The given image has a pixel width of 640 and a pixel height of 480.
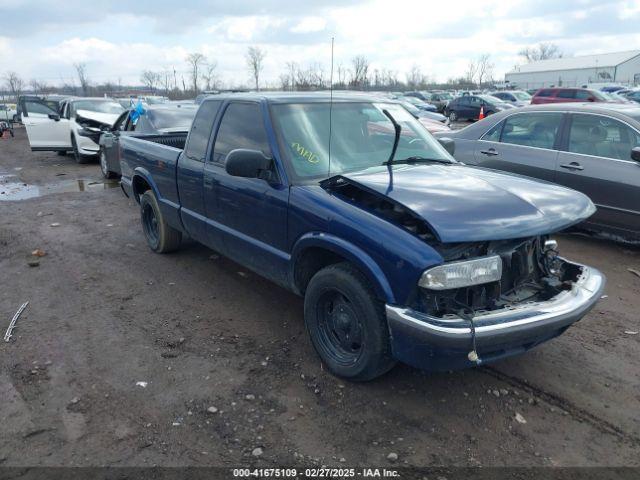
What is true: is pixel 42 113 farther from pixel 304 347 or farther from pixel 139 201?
pixel 304 347

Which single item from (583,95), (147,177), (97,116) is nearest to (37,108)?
(97,116)

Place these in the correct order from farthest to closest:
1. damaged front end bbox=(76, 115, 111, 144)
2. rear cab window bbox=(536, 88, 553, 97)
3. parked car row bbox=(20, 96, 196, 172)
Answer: rear cab window bbox=(536, 88, 553, 97) → damaged front end bbox=(76, 115, 111, 144) → parked car row bbox=(20, 96, 196, 172)

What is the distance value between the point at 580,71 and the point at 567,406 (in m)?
90.8

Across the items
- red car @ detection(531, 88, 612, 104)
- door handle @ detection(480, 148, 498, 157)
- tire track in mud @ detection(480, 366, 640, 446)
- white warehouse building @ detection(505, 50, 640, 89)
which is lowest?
tire track in mud @ detection(480, 366, 640, 446)

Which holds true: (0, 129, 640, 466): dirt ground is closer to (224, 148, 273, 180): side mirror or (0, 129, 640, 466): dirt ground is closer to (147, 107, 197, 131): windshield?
(224, 148, 273, 180): side mirror

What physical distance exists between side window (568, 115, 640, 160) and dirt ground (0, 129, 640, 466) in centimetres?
150

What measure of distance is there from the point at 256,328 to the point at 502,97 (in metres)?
31.9

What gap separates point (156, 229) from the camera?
6242 mm

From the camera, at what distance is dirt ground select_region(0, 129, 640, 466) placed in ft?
9.19

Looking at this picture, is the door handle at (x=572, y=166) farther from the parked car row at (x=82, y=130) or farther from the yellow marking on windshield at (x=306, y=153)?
the parked car row at (x=82, y=130)

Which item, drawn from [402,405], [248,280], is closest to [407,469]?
[402,405]

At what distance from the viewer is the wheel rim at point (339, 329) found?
3.29 meters

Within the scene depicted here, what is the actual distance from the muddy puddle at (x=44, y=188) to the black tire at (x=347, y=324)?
8308 mm

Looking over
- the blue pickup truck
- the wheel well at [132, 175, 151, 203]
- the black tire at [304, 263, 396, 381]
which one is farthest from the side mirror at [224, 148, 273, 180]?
the wheel well at [132, 175, 151, 203]
